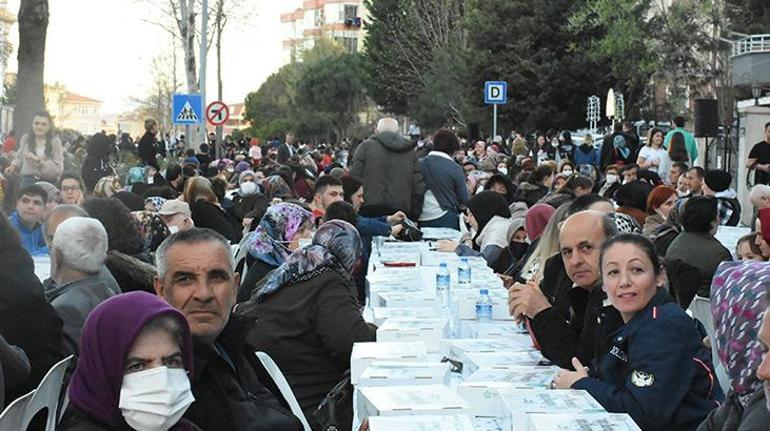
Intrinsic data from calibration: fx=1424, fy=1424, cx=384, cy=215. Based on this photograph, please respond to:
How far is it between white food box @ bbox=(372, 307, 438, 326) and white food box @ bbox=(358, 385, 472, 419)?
1.99m

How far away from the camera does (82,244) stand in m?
6.88

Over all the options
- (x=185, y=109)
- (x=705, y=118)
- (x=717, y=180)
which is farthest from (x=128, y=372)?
(x=185, y=109)

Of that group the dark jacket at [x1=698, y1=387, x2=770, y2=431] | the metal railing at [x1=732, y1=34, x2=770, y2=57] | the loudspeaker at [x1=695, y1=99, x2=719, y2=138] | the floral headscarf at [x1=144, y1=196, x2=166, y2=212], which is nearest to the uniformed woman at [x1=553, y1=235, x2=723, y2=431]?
the dark jacket at [x1=698, y1=387, x2=770, y2=431]

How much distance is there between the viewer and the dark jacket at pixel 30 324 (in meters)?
6.16

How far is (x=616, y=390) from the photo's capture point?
516 cm

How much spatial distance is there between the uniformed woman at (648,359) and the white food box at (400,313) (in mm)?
1770

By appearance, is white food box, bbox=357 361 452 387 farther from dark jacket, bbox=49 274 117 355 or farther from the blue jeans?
the blue jeans

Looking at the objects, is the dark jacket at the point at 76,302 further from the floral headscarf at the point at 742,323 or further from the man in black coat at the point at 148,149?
the man in black coat at the point at 148,149

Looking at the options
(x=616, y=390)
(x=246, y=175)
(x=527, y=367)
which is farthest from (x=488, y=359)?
(x=246, y=175)

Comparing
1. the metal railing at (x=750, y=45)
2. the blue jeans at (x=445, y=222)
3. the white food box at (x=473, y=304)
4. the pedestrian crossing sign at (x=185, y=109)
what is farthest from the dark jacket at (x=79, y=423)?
the metal railing at (x=750, y=45)

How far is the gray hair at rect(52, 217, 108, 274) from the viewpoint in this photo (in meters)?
6.88

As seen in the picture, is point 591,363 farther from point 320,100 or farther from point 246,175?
point 320,100

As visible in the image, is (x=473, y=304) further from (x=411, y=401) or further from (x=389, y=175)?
(x=389, y=175)

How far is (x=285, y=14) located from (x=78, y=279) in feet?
560
